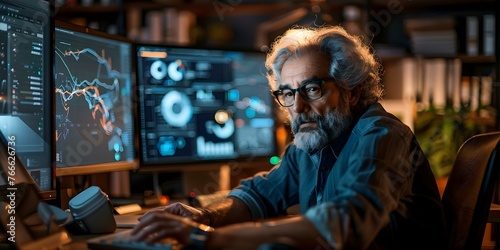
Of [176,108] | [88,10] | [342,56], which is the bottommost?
[176,108]

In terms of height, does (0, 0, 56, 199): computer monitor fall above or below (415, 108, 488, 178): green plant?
above

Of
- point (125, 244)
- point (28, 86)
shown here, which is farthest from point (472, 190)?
point (28, 86)

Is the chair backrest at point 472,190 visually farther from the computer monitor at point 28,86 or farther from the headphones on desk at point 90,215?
the computer monitor at point 28,86

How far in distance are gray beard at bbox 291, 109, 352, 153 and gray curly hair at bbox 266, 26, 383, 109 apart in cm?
8

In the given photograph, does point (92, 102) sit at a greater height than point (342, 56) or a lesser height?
lesser

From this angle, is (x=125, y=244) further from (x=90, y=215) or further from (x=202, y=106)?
(x=202, y=106)

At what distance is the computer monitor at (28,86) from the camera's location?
4.25 ft

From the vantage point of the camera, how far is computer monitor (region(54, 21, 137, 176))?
161cm

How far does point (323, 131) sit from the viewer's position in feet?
5.19

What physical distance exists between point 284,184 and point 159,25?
5.66ft

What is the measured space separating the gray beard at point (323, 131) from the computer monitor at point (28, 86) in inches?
25.4

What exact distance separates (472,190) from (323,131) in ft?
1.32

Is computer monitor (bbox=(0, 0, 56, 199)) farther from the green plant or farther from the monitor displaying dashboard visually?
the green plant

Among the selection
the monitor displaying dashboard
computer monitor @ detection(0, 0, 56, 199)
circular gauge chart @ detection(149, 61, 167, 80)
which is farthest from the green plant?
computer monitor @ detection(0, 0, 56, 199)
